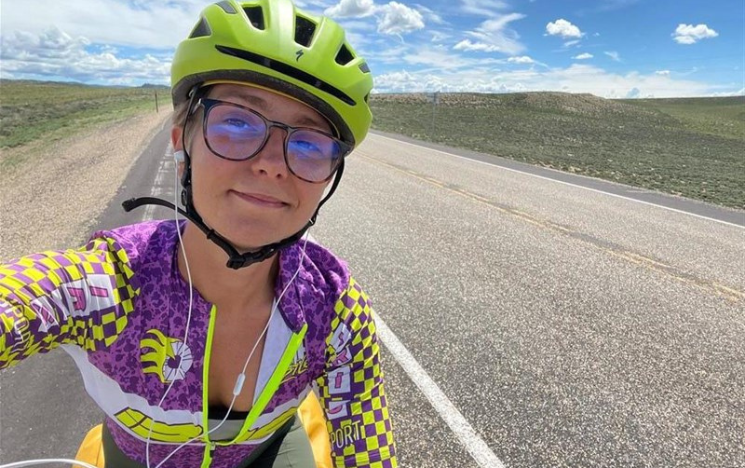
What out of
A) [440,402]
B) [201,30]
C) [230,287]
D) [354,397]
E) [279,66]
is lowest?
[440,402]

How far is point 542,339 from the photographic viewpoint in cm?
416

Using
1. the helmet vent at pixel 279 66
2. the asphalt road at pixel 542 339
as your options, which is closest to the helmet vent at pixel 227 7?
the helmet vent at pixel 279 66

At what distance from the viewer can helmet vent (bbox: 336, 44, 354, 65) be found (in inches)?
68.4

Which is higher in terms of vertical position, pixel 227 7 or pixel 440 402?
pixel 227 7

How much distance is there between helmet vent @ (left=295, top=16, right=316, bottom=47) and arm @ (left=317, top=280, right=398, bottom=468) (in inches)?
35.1

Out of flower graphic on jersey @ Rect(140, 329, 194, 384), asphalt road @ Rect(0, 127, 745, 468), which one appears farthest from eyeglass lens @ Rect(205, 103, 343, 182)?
asphalt road @ Rect(0, 127, 745, 468)

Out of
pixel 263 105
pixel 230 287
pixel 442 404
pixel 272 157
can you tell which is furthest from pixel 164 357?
pixel 442 404

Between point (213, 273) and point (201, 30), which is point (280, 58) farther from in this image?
point (213, 273)

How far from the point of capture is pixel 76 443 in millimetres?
2801

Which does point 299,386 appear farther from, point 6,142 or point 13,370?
point 6,142

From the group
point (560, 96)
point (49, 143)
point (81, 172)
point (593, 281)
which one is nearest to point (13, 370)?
point (593, 281)

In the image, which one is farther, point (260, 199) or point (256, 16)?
point (256, 16)

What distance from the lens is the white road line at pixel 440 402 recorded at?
2754 mm

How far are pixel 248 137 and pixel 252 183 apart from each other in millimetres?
135
